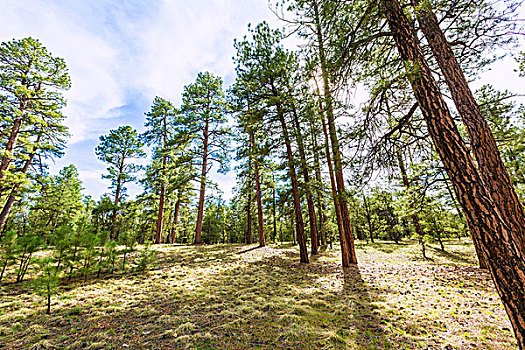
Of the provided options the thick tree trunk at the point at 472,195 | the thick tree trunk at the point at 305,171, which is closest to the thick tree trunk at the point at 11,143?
the thick tree trunk at the point at 305,171

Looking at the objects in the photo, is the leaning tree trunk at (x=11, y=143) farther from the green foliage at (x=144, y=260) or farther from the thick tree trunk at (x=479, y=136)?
the thick tree trunk at (x=479, y=136)

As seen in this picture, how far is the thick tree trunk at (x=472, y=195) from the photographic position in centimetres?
197

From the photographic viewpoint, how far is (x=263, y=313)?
13.5 feet

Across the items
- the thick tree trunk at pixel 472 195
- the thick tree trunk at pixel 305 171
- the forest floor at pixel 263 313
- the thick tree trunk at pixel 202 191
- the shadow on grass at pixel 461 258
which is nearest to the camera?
the thick tree trunk at pixel 472 195

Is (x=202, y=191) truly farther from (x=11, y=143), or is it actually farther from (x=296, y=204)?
(x=11, y=143)

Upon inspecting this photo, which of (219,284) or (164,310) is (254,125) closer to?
(219,284)

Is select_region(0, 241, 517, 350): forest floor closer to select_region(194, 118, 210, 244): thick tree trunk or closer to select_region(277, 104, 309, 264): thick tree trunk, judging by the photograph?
select_region(277, 104, 309, 264): thick tree trunk

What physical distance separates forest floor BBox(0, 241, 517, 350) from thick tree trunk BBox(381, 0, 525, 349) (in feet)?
5.92

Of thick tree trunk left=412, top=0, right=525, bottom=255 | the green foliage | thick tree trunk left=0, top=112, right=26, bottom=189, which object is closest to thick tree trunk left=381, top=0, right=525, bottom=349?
thick tree trunk left=412, top=0, right=525, bottom=255

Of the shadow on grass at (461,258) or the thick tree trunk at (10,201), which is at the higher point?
the thick tree trunk at (10,201)

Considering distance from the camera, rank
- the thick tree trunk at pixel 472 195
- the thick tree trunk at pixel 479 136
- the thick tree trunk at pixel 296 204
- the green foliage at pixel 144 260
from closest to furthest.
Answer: the thick tree trunk at pixel 472 195
the thick tree trunk at pixel 479 136
the green foliage at pixel 144 260
the thick tree trunk at pixel 296 204

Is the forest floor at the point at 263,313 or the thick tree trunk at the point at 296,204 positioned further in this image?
the thick tree trunk at the point at 296,204

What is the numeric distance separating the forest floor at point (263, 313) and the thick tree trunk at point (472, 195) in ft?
5.92

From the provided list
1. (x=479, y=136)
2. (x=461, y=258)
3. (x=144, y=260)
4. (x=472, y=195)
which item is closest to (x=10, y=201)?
(x=144, y=260)
